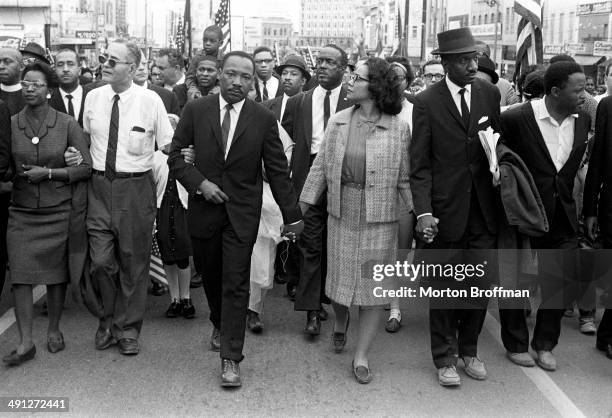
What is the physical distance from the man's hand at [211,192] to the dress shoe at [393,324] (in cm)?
211

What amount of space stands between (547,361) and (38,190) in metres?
3.74

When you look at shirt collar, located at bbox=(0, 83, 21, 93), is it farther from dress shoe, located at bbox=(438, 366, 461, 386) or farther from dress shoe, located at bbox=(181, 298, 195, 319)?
dress shoe, located at bbox=(438, 366, 461, 386)

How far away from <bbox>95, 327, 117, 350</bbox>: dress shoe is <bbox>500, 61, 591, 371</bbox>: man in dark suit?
285cm

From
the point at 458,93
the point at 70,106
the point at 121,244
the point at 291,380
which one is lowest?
the point at 291,380

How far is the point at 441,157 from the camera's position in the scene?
5344 millimetres

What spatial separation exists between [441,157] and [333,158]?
736 mm

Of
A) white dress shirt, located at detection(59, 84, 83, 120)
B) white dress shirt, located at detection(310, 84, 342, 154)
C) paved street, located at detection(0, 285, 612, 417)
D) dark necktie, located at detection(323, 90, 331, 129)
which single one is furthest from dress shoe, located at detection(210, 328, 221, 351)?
white dress shirt, located at detection(59, 84, 83, 120)

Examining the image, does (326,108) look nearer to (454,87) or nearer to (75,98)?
(454,87)

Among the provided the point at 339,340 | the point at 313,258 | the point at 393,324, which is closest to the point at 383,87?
the point at 313,258

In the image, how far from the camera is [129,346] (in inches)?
232

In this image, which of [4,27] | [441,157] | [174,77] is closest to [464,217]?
[441,157]

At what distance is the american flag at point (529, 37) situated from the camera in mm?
10648

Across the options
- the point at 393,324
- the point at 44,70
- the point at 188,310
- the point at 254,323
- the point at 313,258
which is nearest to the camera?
the point at 44,70

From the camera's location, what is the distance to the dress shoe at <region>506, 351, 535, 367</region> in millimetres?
5754
